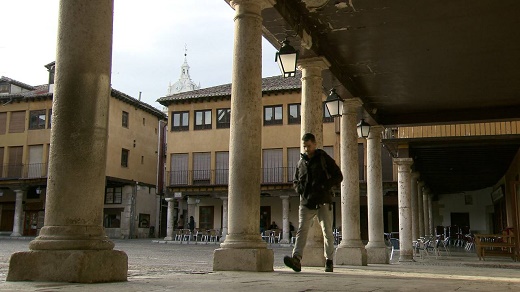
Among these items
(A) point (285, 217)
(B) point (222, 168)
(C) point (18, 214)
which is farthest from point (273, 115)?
(C) point (18, 214)

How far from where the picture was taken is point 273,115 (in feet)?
123

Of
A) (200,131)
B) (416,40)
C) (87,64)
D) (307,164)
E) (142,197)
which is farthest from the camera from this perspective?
(142,197)

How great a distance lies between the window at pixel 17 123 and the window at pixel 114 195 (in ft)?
24.7

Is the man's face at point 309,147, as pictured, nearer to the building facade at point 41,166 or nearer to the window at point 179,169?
the window at point 179,169

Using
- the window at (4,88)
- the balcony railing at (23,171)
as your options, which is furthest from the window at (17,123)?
the window at (4,88)

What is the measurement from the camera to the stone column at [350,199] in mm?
11383

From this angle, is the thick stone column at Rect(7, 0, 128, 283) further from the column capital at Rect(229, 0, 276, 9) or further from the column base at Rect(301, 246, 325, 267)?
the column base at Rect(301, 246, 325, 267)

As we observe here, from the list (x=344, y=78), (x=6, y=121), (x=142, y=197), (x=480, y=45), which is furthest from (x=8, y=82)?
(x=480, y=45)

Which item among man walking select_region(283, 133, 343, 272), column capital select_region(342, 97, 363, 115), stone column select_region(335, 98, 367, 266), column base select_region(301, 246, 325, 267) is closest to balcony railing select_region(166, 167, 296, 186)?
column capital select_region(342, 97, 363, 115)

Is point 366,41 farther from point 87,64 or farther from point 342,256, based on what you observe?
point 87,64

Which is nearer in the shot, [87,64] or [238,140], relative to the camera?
[87,64]

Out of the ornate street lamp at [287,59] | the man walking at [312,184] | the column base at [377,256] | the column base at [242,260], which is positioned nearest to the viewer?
the column base at [242,260]

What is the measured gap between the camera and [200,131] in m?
39.1

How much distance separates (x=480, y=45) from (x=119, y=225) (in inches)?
1322
